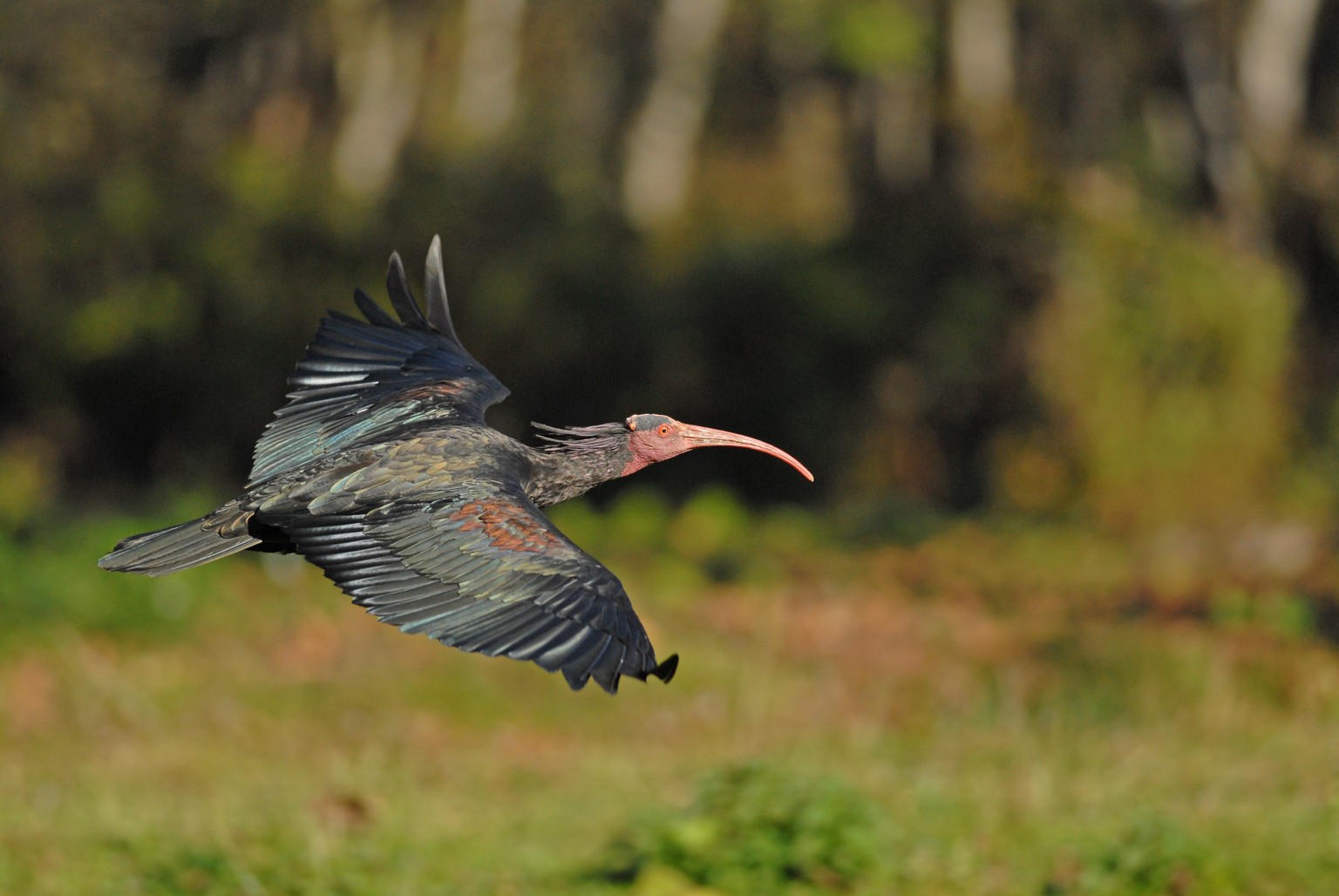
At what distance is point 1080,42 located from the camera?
3269 centimetres

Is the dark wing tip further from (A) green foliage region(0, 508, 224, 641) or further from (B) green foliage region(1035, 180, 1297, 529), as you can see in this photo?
(B) green foliage region(1035, 180, 1297, 529)

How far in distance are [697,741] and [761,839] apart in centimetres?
266

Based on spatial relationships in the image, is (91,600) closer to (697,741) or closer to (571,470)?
(697,741)

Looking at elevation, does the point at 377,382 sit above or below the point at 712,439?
above

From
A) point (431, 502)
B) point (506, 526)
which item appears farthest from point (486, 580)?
point (431, 502)

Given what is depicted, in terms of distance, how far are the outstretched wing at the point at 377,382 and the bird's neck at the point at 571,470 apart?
0.27 metres

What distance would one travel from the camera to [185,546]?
15.7ft

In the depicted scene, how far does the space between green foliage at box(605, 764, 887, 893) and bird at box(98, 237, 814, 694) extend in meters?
1.11

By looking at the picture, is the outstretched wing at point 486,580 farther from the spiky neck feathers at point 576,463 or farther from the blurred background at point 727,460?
the blurred background at point 727,460

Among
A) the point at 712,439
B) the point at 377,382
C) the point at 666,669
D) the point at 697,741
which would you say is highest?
the point at 377,382

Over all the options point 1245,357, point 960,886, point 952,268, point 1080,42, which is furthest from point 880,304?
point 1080,42

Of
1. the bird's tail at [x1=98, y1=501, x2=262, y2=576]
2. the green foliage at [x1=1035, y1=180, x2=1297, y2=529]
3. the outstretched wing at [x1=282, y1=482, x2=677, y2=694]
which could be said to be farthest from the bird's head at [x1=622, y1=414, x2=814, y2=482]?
the green foliage at [x1=1035, y1=180, x2=1297, y2=529]

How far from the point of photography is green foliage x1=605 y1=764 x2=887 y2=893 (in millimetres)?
5492

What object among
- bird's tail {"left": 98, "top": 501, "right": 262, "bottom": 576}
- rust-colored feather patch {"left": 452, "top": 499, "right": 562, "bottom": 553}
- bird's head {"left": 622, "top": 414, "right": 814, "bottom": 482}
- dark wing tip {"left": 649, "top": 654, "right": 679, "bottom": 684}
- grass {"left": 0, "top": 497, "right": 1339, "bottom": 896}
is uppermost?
bird's head {"left": 622, "top": 414, "right": 814, "bottom": 482}
